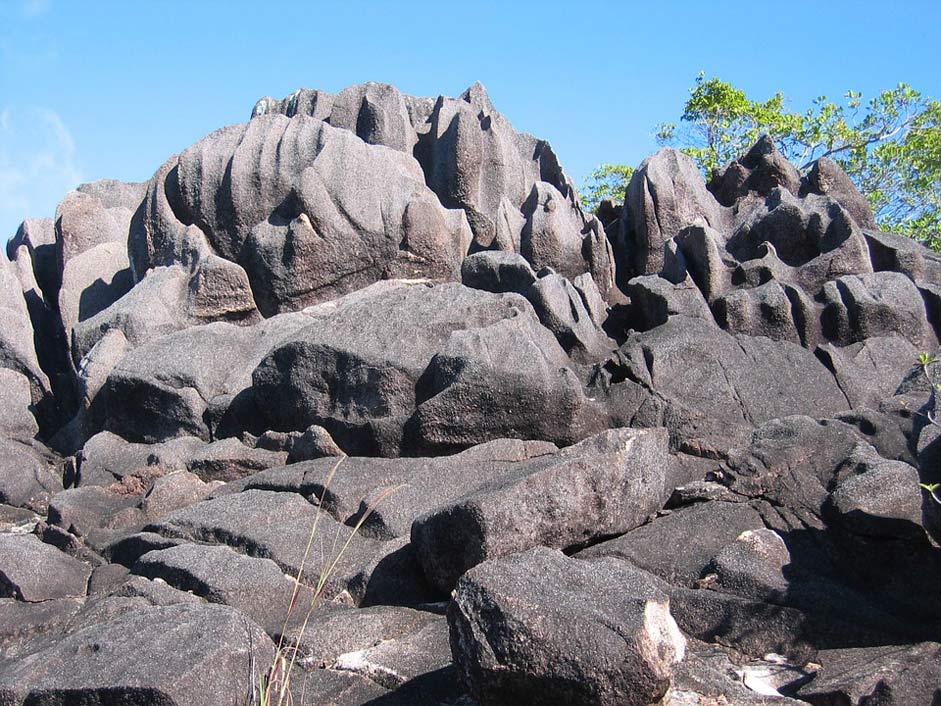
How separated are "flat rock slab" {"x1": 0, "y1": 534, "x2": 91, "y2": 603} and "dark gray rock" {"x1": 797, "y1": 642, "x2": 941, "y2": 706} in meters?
6.98

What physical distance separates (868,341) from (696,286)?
2622mm

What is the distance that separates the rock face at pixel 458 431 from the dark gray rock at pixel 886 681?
0.08 ft

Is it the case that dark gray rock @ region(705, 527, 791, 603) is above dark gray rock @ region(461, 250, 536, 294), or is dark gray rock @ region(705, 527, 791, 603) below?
below

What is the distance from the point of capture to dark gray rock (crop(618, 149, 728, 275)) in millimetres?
19234

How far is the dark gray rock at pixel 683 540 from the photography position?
345 inches

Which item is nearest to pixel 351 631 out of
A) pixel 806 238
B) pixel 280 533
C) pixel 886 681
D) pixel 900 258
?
pixel 280 533

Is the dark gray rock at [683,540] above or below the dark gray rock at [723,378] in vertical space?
below

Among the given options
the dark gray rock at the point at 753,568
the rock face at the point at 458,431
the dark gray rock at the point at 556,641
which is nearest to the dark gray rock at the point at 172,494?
the rock face at the point at 458,431

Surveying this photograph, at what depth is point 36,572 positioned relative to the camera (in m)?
10.1

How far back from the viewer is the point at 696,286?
1602 cm

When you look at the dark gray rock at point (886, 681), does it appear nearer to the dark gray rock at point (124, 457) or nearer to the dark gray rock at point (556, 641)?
the dark gray rock at point (556, 641)

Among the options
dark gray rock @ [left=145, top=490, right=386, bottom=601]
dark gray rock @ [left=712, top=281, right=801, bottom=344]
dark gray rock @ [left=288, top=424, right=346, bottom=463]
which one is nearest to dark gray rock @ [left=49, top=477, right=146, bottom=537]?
dark gray rock @ [left=145, top=490, right=386, bottom=601]

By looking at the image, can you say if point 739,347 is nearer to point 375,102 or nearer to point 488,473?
point 488,473

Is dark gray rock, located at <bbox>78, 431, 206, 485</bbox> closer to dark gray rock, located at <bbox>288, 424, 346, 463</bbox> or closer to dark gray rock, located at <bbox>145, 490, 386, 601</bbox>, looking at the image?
dark gray rock, located at <bbox>288, 424, 346, 463</bbox>
